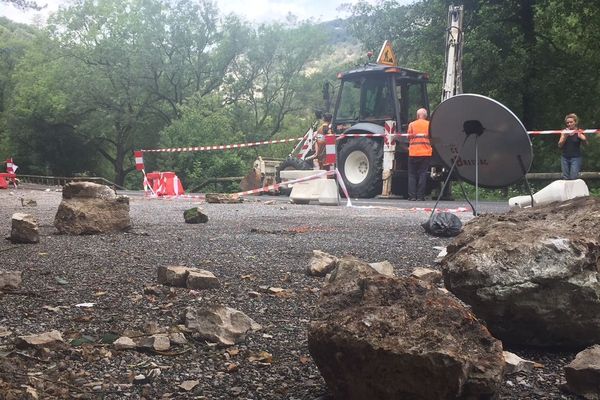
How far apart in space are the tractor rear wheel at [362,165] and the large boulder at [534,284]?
10.6 meters

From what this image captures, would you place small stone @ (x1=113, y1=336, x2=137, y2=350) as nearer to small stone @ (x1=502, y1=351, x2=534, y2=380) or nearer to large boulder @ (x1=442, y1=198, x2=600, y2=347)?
large boulder @ (x1=442, y1=198, x2=600, y2=347)

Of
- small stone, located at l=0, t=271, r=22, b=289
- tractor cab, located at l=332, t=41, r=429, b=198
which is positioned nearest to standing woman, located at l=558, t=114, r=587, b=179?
tractor cab, located at l=332, t=41, r=429, b=198

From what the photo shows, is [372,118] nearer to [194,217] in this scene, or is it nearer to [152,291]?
[194,217]

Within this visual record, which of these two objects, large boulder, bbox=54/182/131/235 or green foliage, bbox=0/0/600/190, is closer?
large boulder, bbox=54/182/131/235

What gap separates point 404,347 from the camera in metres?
1.49

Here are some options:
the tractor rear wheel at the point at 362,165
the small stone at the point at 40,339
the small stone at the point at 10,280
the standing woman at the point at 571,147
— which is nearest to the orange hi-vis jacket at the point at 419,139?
the tractor rear wheel at the point at 362,165

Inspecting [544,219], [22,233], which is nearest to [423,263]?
[544,219]

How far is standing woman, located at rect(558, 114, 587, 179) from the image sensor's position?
1013 cm

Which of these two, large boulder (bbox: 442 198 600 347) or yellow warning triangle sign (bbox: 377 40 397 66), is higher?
yellow warning triangle sign (bbox: 377 40 397 66)

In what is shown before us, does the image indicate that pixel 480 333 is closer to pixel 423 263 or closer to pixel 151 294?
pixel 151 294

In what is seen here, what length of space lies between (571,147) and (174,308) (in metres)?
9.19

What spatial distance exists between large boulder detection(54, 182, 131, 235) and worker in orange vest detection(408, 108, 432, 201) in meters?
6.83

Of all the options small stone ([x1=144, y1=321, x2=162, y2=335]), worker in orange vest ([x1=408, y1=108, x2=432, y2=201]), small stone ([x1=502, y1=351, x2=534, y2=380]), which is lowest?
small stone ([x1=502, y1=351, x2=534, y2=380])

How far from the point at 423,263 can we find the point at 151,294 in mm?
1944
